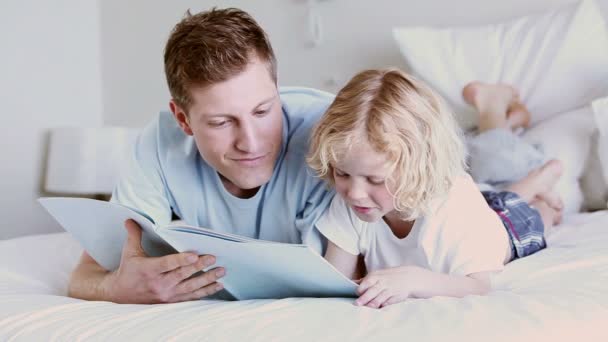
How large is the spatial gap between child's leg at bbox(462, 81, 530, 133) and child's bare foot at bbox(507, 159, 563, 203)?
234 millimetres

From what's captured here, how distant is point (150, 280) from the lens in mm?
1166

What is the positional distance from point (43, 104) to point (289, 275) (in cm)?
245

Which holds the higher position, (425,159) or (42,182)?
(425,159)

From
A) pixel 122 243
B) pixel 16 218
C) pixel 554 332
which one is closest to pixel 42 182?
pixel 16 218

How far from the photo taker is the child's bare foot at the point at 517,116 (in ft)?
6.79

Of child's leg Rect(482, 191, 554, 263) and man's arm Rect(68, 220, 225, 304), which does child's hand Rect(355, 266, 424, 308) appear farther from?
child's leg Rect(482, 191, 554, 263)

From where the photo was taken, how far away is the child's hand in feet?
3.36

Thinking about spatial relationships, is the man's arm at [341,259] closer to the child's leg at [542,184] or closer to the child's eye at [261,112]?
the child's eye at [261,112]

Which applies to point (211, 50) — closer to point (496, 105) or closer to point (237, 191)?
point (237, 191)

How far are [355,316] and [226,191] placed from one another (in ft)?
1.63

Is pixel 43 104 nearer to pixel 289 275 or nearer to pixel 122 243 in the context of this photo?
pixel 122 243

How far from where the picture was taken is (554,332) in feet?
2.89

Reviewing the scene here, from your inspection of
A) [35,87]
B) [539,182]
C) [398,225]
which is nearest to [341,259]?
[398,225]

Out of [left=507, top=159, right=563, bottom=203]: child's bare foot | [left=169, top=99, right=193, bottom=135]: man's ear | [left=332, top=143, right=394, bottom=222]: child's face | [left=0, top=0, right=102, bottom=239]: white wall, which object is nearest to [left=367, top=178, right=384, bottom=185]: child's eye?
[left=332, top=143, right=394, bottom=222]: child's face
